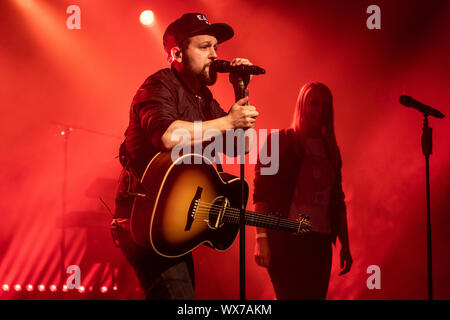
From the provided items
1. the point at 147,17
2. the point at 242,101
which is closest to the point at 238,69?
the point at 242,101

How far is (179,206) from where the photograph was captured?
2404 millimetres

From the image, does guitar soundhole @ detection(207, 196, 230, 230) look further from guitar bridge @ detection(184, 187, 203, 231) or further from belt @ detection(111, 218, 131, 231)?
belt @ detection(111, 218, 131, 231)

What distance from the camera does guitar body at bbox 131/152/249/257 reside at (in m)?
2.30

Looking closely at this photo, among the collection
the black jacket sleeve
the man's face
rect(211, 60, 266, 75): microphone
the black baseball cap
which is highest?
the black baseball cap

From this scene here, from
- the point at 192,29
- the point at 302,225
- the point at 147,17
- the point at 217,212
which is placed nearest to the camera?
the point at 217,212

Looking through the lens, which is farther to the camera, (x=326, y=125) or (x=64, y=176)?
(x=64, y=176)

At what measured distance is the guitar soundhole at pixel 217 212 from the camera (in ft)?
8.48

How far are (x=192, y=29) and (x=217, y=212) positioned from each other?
1.08m

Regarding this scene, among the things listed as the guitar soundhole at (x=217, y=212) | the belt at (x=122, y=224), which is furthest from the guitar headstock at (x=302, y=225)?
the belt at (x=122, y=224)

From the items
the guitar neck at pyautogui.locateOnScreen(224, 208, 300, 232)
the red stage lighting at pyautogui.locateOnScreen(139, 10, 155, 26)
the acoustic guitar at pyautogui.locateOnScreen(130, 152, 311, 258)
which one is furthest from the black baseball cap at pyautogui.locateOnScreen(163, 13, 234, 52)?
the red stage lighting at pyautogui.locateOnScreen(139, 10, 155, 26)

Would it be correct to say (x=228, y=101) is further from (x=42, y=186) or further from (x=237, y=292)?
(x=42, y=186)

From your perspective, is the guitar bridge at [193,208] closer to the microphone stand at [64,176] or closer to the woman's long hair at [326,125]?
the woman's long hair at [326,125]

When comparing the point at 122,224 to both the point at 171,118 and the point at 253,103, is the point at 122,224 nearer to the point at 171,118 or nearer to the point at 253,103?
the point at 171,118

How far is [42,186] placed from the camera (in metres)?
5.31
